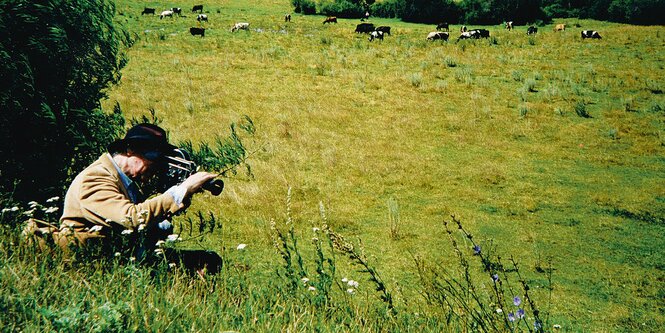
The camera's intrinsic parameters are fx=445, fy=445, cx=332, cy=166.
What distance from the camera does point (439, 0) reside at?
187 ft

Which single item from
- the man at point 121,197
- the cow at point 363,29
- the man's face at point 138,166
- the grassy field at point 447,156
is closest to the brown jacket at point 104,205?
the man at point 121,197

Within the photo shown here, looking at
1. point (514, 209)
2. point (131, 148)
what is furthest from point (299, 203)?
point (131, 148)

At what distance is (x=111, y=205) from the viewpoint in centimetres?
330

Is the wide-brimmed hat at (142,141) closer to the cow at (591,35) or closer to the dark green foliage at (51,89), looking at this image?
the dark green foliage at (51,89)

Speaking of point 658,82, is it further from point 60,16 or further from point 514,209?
point 60,16

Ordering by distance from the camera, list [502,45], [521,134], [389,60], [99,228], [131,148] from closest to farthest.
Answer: [99,228], [131,148], [521,134], [389,60], [502,45]

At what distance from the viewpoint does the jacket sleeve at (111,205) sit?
3257 mm

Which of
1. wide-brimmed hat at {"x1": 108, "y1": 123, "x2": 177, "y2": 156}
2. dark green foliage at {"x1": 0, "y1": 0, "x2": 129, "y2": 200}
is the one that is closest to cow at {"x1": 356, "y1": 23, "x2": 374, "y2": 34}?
dark green foliage at {"x1": 0, "y1": 0, "x2": 129, "y2": 200}

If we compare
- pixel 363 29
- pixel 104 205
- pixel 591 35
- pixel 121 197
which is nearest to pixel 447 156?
pixel 121 197

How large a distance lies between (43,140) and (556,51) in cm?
2608

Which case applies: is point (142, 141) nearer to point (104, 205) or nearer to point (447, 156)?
point (104, 205)

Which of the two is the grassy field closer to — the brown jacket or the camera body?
the brown jacket

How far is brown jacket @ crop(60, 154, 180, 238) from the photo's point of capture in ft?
10.7

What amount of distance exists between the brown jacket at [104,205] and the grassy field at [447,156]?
597 millimetres
